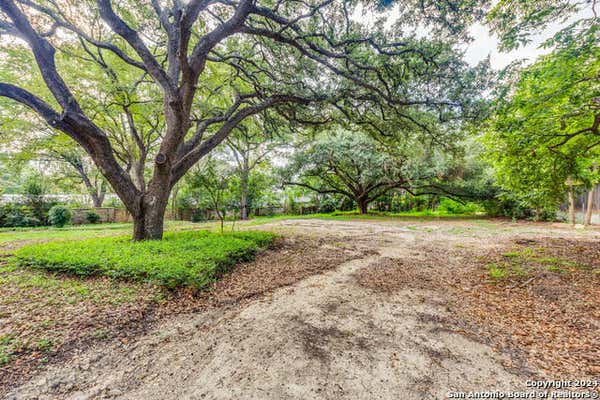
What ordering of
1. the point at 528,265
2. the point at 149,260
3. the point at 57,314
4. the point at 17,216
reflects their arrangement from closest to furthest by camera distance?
1. the point at 57,314
2. the point at 149,260
3. the point at 528,265
4. the point at 17,216

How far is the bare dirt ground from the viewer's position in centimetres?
155

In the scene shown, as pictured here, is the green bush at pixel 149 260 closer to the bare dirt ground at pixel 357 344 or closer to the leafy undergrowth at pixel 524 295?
the bare dirt ground at pixel 357 344

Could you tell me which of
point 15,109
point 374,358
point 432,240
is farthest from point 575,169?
point 15,109

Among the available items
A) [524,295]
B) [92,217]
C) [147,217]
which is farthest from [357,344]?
[92,217]

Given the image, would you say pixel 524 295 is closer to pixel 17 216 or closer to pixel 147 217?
pixel 147 217

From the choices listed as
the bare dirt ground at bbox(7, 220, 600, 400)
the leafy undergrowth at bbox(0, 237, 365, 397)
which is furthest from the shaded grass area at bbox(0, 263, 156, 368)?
the bare dirt ground at bbox(7, 220, 600, 400)

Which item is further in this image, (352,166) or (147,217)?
(352,166)

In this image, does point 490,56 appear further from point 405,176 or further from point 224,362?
point 405,176

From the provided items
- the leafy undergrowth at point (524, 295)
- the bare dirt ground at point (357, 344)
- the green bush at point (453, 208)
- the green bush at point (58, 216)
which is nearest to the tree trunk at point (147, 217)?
the bare dirt ground at point (357, 344)

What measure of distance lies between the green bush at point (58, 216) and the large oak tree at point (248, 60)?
6851 mm

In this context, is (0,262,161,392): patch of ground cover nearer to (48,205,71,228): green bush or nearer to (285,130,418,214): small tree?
(48,205,71,228): green bush

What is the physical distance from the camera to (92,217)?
12.5 meters

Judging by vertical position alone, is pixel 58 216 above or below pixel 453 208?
below

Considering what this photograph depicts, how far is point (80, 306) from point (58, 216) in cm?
1168
